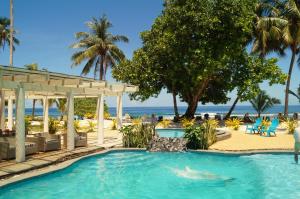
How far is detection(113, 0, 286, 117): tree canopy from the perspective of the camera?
25469 millimetres

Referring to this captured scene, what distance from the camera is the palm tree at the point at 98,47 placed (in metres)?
35.8

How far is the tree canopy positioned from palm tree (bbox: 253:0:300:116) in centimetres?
229

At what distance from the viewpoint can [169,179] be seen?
10812 millimetres

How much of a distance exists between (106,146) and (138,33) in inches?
739

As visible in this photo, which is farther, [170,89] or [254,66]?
[170,89]

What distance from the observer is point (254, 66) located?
29.7 m

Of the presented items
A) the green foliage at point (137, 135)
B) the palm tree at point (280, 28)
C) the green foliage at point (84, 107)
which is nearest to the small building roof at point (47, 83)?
the green foliage at point (137, 135)

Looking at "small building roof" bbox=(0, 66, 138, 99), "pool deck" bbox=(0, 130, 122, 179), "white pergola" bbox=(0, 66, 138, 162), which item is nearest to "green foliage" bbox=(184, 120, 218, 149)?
"pool deck" bbox=(0, 130, 122, 179)

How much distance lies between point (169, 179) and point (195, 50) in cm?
1602

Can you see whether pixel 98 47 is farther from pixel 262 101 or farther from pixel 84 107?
pixel 262 101

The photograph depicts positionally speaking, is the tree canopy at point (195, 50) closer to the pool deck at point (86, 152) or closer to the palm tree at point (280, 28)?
the palm tree at point (280, 28)

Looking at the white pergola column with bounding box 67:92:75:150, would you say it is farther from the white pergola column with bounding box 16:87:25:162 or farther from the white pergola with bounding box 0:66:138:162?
the white pergola column with bounding box 16:87:25:162

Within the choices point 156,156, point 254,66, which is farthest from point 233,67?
point 156,156

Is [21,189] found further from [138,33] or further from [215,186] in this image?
[138,33]
